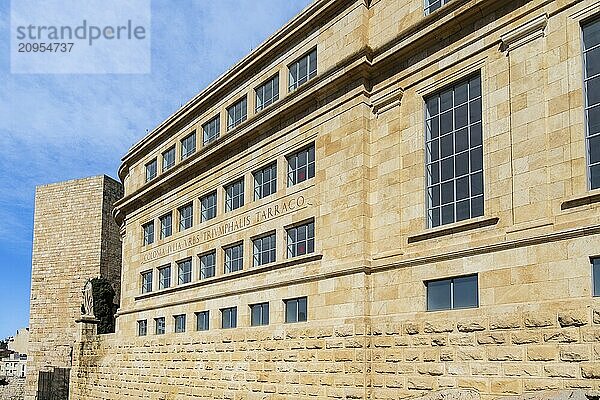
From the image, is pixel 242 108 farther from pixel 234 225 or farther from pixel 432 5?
pixel 432 5

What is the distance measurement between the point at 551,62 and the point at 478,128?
8.41 ft

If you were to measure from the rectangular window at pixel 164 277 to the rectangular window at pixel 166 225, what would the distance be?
1.55 m

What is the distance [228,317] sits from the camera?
27.1 meters

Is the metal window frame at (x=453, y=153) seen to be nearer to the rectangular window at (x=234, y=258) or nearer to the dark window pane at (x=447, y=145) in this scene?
the dark window pane at (x=447, y=145)

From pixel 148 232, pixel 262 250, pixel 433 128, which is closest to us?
pixel 433 128

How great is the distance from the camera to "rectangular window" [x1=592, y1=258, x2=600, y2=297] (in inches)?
591

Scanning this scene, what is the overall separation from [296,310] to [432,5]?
10.3 m

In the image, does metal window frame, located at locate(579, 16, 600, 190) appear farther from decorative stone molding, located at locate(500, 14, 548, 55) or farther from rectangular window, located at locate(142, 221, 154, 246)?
rectangular window, located at locate(142, 221, 154, 246)

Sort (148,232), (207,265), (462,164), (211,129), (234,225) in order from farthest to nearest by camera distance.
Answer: (148,232) → (211,129) → (207,265) → (234,225) → (462,164)

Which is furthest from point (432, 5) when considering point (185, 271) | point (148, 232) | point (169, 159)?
point (148, 232)

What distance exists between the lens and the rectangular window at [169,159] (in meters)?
33.9

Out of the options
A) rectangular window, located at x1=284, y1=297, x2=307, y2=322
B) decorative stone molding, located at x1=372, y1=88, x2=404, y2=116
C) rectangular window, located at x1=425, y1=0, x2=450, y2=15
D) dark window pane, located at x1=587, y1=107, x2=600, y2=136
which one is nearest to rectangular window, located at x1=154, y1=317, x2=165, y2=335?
rectangular window, located at x1=284, y1=297, x2=307, y2=322

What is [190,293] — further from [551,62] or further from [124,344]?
[551,62]

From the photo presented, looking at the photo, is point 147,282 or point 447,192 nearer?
point 447,192
